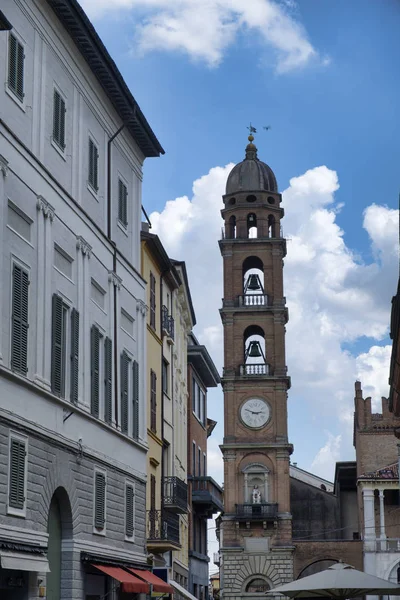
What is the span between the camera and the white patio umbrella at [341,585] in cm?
2127

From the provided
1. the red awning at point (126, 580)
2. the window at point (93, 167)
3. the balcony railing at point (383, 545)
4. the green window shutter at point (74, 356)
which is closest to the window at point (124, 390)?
the red awning at point (126, 580)

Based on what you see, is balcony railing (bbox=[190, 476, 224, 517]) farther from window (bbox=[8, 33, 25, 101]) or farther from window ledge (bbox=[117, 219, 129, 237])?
window (bbox=[8, 33, 25, 101])

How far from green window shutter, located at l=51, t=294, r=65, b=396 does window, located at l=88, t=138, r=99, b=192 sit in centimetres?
427

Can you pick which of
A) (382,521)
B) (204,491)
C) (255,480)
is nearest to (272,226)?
(255,480)

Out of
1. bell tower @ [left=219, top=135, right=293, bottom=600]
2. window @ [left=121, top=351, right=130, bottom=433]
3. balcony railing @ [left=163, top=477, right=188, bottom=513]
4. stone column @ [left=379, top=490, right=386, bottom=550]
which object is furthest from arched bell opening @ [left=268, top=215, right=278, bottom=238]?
window @ [left=121, top=351, right=130, bottom=433]

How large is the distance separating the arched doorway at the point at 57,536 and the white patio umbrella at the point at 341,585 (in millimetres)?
4313

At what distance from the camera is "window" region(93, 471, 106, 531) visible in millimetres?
24719

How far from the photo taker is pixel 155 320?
123ft

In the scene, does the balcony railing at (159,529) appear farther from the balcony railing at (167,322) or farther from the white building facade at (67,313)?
the balcony railing at (167,322)

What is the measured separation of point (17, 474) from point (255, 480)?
5092 cm

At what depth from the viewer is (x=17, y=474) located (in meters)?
19.5

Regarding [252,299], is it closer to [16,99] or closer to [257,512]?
[257,512]

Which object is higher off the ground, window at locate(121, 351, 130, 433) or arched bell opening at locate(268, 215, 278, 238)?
arched bell opening at locate(268, 215, 278, 238)

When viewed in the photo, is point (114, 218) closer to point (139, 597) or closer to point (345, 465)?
point (139, 597)
